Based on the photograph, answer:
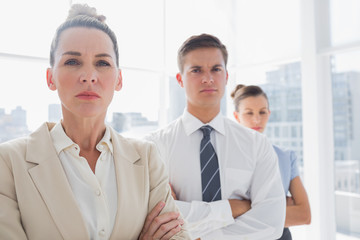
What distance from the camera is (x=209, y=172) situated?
1.80 meters

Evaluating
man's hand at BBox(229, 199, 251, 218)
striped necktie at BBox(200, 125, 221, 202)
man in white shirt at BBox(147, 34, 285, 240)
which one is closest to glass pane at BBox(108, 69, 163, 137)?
man in white shirt at BBox(147, 34, 285, 240)

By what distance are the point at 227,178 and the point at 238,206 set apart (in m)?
0.17

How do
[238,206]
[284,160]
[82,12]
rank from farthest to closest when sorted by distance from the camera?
[284,160] < [238,206] < [82,12]

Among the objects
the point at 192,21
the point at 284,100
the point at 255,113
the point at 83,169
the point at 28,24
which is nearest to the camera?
the point at 83,169

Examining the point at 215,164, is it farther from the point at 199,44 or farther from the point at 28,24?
the point at 28,24

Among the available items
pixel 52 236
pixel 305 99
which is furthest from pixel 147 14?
pixel 52 236

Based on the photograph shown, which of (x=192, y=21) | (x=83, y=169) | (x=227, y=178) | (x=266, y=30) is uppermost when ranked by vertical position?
(x=192, y=21)

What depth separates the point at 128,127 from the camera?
4.43 m

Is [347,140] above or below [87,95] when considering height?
below

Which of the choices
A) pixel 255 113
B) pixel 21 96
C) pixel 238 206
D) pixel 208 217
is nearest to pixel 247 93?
pixel 255 113

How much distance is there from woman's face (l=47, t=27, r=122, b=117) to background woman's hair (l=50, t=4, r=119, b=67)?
0.02 meters

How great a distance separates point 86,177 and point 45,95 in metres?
2.84

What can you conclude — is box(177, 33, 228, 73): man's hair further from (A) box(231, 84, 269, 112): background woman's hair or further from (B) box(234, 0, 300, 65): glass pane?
(B) box(234, 0, 300, 65): glass pane

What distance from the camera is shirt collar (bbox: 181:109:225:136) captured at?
1937 millimetres
